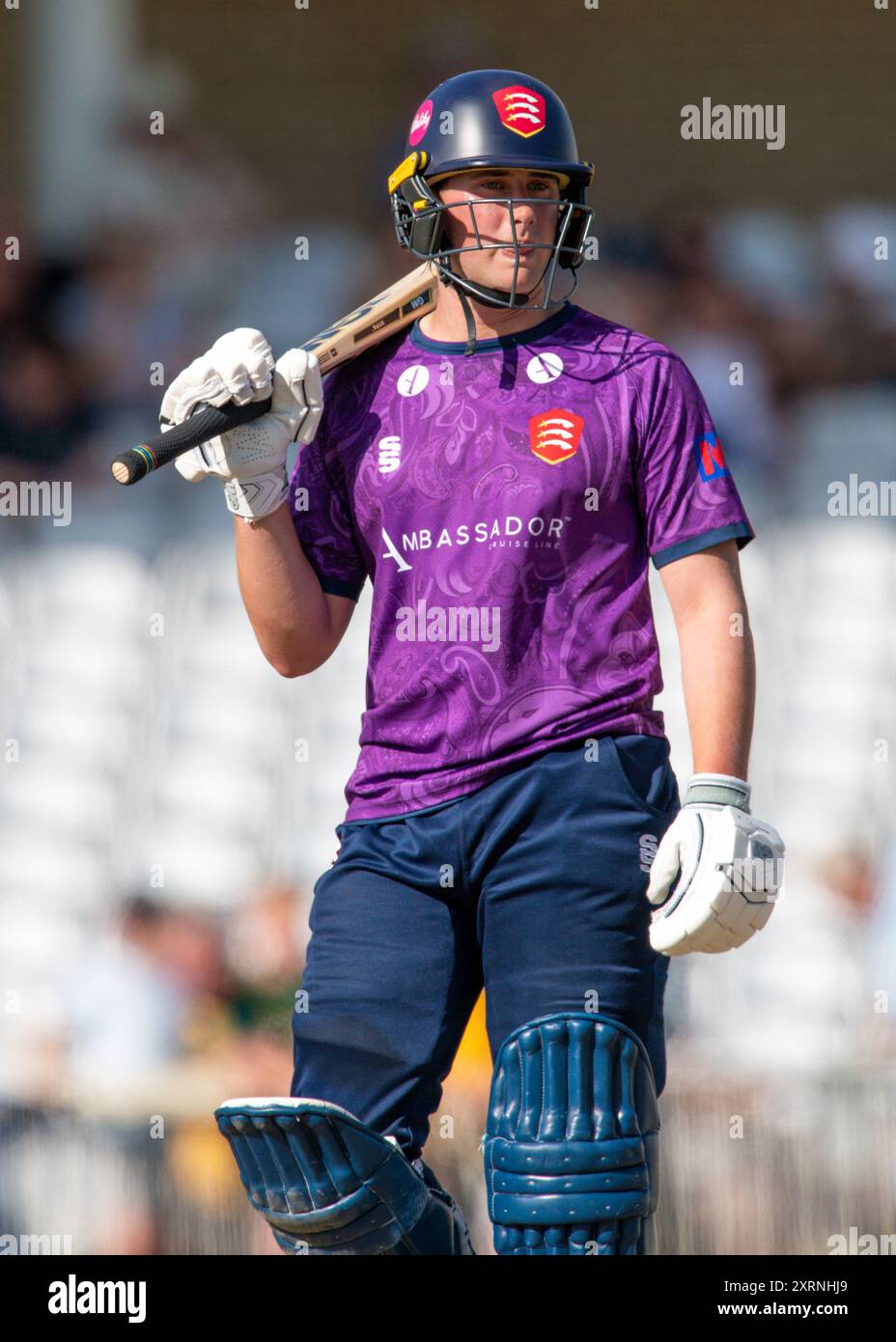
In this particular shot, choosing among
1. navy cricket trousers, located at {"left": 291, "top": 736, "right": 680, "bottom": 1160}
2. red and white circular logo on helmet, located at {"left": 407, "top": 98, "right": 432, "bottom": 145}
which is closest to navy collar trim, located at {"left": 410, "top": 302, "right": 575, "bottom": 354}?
red and white circular logo on helmet, located at {"left": 407, "top": 98, "right": 432, "bottom": 145}

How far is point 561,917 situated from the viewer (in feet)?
7.21

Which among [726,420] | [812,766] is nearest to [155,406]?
[726,420]

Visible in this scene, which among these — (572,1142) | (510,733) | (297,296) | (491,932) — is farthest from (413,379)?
(297,296)

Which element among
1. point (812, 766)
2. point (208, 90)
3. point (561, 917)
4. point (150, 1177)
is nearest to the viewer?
point (561, 917)

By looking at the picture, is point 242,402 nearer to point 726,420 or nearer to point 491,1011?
point 491,1011

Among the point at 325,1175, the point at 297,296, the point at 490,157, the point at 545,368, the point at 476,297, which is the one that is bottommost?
the point at 325,1175

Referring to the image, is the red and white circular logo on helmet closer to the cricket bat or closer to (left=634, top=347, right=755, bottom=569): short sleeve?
the cricket bat

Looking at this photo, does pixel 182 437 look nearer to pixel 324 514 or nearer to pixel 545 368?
pixel 324 514

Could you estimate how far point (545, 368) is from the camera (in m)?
2.37

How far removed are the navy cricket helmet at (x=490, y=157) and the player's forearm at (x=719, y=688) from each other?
1.53ft

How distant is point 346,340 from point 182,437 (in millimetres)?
348

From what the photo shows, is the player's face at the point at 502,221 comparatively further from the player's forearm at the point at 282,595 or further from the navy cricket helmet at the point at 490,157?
the player's forearm at the point at 282,595

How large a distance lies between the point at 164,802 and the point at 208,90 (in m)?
1.97
